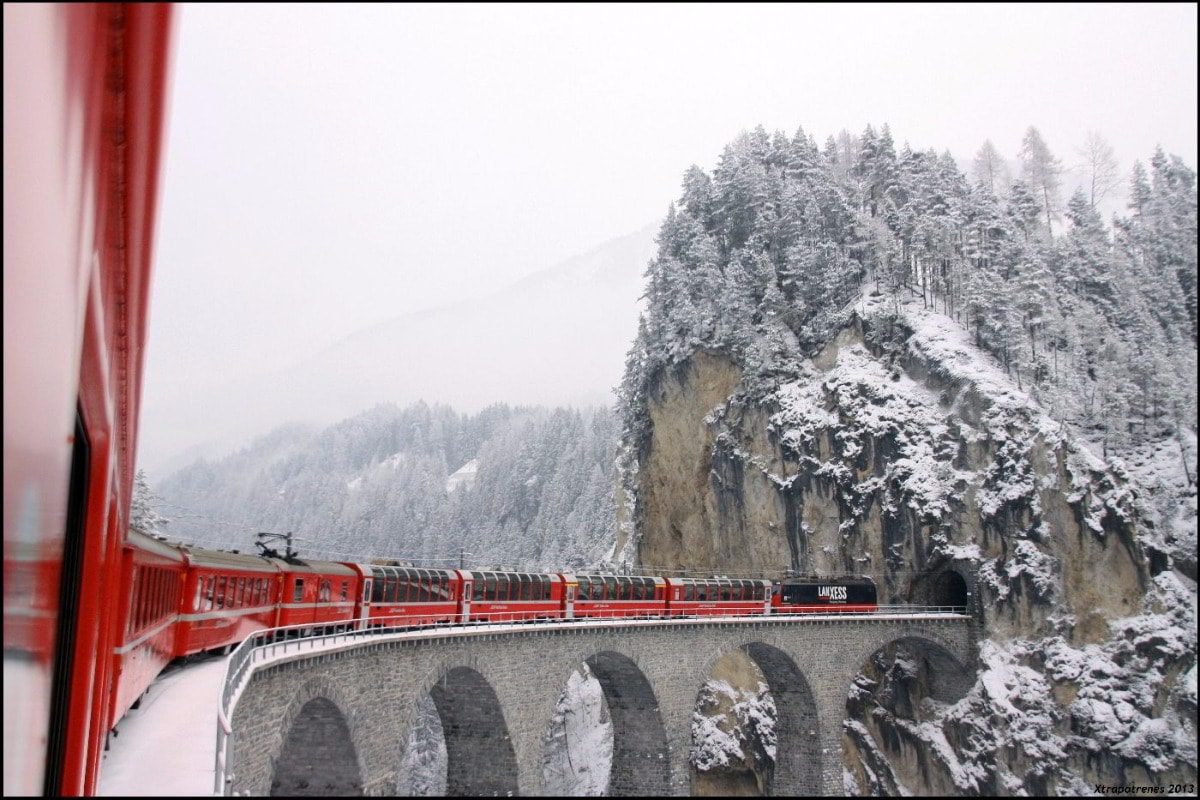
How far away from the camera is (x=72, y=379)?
10.0ft

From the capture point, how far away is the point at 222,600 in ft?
61.6

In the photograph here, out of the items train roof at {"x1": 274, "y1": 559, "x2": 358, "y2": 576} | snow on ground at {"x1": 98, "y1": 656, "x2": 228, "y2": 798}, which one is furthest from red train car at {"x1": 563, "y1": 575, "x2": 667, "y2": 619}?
snow on ground at {"x1": 98, "y1": 656, "x2": 228, "y2": 798}

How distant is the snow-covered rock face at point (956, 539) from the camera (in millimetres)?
39906

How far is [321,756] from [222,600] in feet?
15.9

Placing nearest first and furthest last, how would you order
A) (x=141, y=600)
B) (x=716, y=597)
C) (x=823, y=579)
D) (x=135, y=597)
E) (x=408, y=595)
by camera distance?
(x=135, y=597)
(x=141, y=600)
(x=408, y=595)
(x=716, y=597)
(x=823, y=579)

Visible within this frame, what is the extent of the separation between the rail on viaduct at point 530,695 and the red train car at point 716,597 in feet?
7.98

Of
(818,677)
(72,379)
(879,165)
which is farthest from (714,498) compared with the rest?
(72,379)

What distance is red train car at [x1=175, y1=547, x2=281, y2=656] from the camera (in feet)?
58.3

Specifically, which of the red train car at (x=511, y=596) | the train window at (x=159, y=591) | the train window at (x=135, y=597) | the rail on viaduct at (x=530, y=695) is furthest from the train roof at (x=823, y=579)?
the train window at (x=135, y=597)

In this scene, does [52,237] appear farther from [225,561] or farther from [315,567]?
[315,567]

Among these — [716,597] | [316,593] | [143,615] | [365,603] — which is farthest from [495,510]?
[143,615]

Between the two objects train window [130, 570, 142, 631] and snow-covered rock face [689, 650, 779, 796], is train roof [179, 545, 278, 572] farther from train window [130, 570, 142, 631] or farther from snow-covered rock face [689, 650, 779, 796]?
snow-covered rock face [689, 650, 779, 796]

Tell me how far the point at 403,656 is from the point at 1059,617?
3523 cm

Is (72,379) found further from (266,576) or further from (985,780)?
(985,780)
